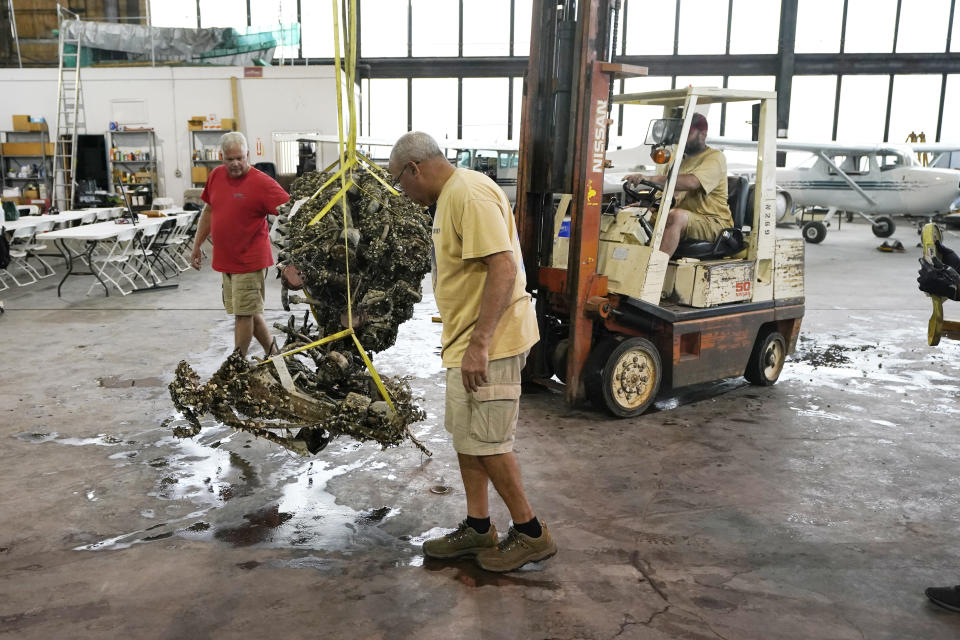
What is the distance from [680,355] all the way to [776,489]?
150cm

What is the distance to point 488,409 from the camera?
295 cm

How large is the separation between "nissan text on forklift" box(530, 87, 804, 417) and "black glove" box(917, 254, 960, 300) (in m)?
1.64

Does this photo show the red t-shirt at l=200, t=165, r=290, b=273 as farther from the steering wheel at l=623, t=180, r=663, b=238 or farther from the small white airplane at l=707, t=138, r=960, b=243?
the small white airplane at l=707, t=138, r=960, b=243

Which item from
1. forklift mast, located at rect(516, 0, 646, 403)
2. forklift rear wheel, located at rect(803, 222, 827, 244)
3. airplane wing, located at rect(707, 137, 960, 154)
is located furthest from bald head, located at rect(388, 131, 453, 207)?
forklift rear wheel, located at rect(803, 222, 827, 244)

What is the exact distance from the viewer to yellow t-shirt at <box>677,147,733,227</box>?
5.21m

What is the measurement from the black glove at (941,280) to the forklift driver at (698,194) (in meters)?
1.69

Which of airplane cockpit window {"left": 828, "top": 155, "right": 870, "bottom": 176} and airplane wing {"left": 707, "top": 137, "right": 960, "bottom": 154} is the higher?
airplane wing {"left": 707, "top": 137, "right": 960, "bottom": 154}

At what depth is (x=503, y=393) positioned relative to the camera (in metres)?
2.95

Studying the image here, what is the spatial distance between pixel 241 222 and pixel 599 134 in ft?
8.19

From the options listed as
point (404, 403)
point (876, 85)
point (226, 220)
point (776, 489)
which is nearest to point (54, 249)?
point (226, 220)

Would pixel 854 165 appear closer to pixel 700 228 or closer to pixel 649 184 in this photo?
pixel 700 228

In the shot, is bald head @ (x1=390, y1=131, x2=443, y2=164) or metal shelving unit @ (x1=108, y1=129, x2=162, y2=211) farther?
metal shelving unit @ (x1=108, y1=129, x2=162, y2=211)

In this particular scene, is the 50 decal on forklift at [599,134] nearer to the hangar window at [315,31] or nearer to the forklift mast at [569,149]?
the forklift mast at [569,149]

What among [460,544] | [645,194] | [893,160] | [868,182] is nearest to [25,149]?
[645,194]
